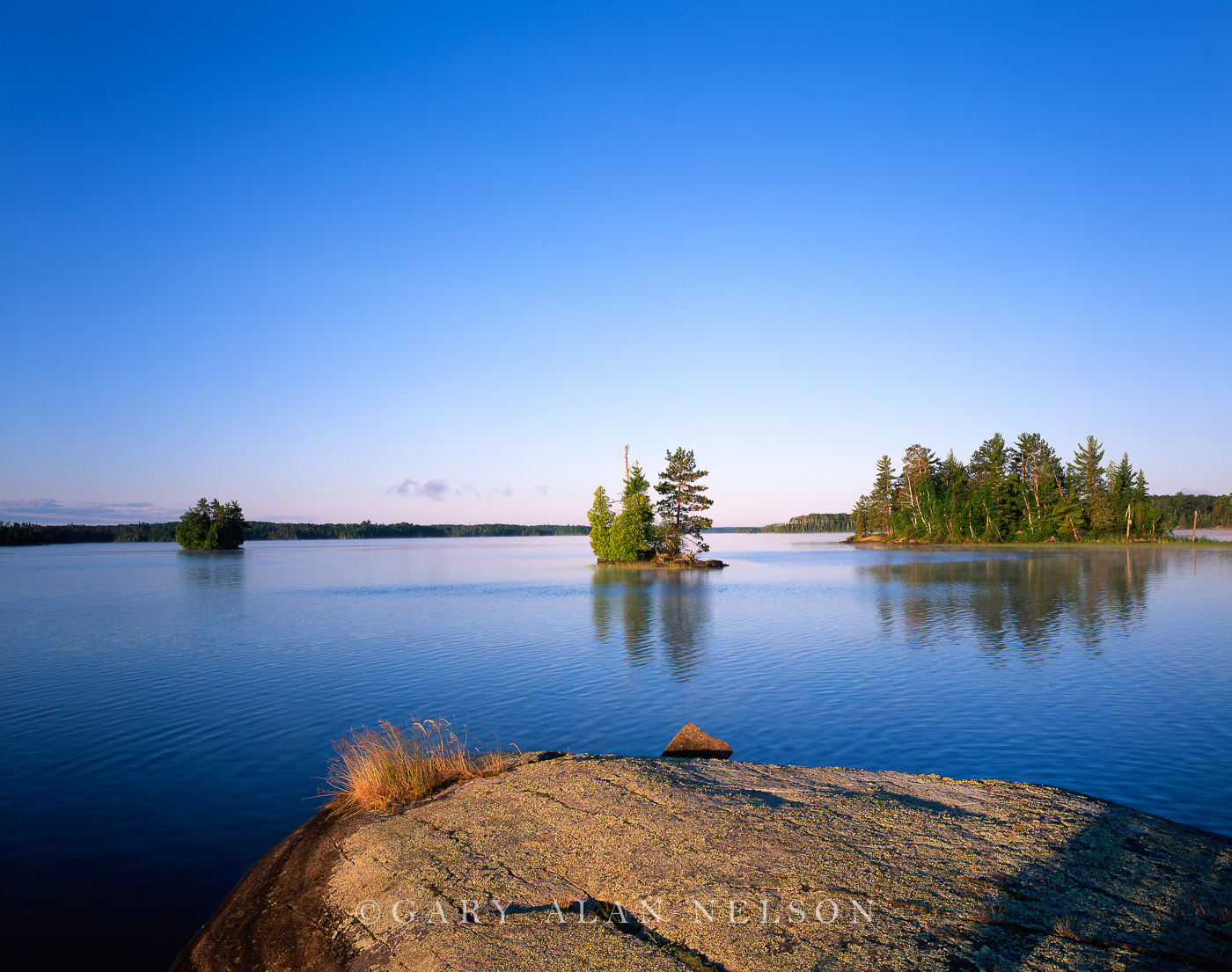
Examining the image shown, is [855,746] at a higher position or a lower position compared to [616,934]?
lower

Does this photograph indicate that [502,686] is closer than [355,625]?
Yes

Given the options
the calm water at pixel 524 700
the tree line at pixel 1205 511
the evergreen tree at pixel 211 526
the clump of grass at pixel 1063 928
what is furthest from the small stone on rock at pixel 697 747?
the tree line at pixel 1205 511

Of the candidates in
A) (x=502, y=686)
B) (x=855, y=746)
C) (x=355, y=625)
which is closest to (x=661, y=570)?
(x=355, y=625)

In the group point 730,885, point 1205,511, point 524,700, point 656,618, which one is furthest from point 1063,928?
point 1205,511

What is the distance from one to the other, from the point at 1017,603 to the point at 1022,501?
84.5 meters

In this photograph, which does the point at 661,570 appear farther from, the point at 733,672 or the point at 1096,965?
the point at 1096,965

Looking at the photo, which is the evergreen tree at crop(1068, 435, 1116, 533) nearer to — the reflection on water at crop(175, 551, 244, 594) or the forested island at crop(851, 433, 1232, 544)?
the forested island at crop(851, 433, 1232, 544)

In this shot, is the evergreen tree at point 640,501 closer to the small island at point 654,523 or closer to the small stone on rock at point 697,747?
the small island at point 654,523

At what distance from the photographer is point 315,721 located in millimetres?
15484

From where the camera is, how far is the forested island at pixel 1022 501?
99.1 m

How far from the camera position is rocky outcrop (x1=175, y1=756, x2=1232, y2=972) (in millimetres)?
4973

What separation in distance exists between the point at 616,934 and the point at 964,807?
4.70 meters

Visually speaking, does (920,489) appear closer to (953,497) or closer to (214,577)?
(953,497)

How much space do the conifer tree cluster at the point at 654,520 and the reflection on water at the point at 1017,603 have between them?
18519 mm
